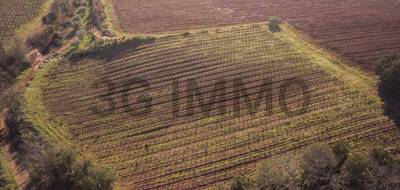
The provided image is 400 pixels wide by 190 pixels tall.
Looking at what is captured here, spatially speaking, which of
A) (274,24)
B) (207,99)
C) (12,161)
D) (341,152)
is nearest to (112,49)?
(207,99)

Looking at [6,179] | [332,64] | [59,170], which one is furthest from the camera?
[332,64]

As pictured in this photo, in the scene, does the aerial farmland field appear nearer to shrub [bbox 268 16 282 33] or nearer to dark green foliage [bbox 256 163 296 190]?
dark green foliage [bbox 256 163 296 190]

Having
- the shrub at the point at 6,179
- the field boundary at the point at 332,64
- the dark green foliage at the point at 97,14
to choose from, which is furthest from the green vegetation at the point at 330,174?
the dark green foliage at the point at 97,14

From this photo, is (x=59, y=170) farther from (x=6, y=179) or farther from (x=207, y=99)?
(x=207, y=99)

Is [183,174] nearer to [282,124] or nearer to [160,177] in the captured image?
[160,177]

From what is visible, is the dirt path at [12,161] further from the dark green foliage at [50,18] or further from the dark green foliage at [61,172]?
the dark green foliage at [50,18]
